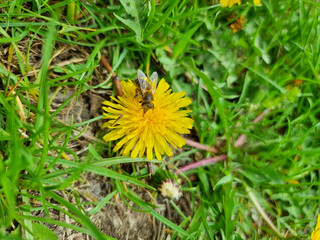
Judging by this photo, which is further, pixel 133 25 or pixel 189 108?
pixel 189 108

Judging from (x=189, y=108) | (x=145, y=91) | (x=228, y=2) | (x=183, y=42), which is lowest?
(x=189, y=108)

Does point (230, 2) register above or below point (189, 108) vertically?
above

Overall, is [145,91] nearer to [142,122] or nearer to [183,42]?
[142,122]

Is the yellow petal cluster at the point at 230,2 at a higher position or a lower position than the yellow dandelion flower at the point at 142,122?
higher

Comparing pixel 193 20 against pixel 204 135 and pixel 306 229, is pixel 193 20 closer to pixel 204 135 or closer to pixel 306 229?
pixel 204 135

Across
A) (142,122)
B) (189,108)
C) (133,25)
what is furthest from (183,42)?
(142,122)

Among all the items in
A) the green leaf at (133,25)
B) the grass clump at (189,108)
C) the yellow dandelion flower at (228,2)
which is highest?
the yellow dandelion flower at (228,2)

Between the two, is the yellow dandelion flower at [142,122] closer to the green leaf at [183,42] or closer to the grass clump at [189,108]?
the grass clump at [189,108]

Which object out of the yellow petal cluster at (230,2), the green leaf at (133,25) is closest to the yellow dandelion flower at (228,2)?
the yellow petal cluster at (230,2)

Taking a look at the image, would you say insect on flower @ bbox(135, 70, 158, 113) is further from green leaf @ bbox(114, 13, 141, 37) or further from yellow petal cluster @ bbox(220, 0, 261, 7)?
yellow petal cluster @ bbox(220, 0, 261, 7)
